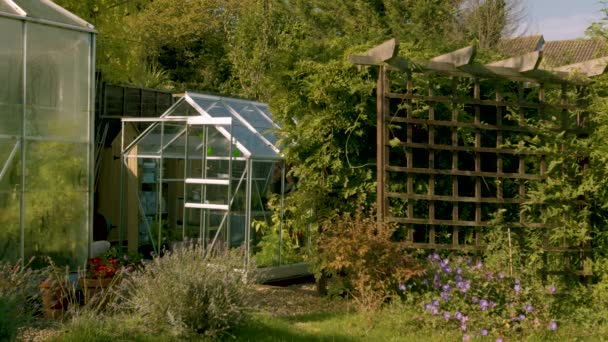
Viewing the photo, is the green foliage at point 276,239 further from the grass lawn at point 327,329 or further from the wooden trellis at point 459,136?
the grass lawn at point 327,329

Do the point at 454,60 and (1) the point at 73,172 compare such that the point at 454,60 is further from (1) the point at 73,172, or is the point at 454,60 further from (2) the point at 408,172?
(1) the point at 73,172

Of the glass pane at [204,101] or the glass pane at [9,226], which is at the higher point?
the glass pane at [204,101]

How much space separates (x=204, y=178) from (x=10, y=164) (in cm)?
309

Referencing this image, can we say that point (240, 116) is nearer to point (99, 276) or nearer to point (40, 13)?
point (40, 13)

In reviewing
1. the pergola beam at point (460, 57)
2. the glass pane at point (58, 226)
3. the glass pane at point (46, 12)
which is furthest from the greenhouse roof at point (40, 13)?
the pergola beam at point (460, 57)

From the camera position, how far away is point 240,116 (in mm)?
11719

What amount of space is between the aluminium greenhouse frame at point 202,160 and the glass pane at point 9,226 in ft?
8.16

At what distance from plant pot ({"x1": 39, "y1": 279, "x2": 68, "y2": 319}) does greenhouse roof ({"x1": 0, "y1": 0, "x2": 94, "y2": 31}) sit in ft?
10.7

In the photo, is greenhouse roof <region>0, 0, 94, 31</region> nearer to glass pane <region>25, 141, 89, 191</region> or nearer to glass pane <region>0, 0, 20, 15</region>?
glass pane <region>0, 0, 20, 15</region>

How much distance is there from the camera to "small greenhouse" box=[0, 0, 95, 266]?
8.54 metres

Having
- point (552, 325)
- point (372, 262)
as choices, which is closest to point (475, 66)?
point (372, 262)

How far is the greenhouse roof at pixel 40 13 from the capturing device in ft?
28.4

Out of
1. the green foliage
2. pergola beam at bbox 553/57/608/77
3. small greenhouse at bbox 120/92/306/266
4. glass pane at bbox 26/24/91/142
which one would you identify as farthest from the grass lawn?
pergola beam at bbox 553/57/608/77

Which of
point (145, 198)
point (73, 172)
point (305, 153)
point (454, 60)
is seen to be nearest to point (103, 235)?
point (145, 198)
